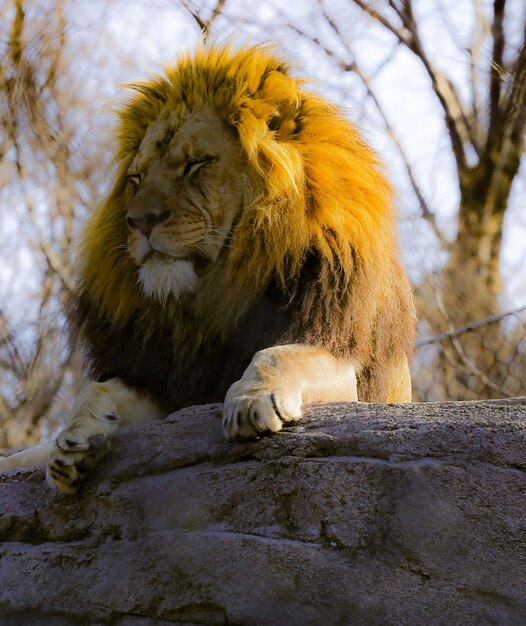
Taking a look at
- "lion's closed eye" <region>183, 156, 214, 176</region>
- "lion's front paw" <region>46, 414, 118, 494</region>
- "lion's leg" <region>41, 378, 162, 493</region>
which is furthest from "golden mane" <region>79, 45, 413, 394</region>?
"lion's front paw" <region>46, 414, 118, 494</region>

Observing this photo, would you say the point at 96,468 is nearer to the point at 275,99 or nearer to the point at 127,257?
the point at 127,257

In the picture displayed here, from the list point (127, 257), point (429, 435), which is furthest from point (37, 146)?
point (429, 435)

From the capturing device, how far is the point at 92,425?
2539 millimetres

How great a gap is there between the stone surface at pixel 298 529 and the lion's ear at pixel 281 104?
0.88m

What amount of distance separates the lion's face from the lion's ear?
0.13 meters

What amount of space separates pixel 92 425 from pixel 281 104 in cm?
107

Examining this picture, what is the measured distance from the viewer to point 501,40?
751cm

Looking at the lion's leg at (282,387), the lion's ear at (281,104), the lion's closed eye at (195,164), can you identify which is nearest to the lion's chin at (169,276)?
the lion's closed eye at (195,164)

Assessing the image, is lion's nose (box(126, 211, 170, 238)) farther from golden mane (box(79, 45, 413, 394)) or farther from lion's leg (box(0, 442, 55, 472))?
lion's leg (box(0, 442, 55, 472))

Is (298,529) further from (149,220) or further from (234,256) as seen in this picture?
(149,220)

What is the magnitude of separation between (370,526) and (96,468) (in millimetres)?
710

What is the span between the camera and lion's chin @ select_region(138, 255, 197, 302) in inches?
108

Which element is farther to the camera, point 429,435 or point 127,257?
point 127,257

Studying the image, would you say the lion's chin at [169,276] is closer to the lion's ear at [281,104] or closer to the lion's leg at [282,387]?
the lion's leg at [282,387]
